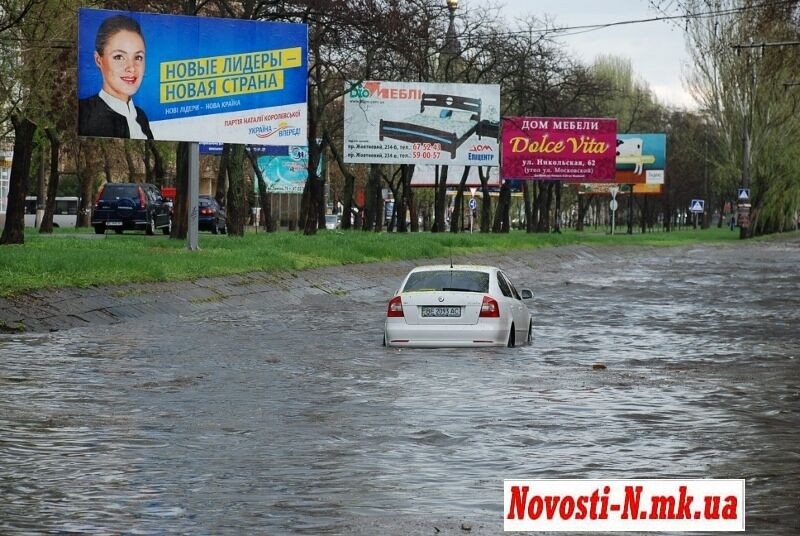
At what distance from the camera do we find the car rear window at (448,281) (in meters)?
19.9

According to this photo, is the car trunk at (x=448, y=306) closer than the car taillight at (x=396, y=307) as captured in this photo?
Yes

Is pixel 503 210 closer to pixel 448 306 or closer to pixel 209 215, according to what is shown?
pixel 209 215

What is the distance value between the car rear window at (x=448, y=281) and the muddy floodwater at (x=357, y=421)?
85cm

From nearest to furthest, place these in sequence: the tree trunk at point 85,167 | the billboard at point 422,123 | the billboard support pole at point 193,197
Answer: the billboard support pole at point 193,197, the billboard at point 422,123, the tree trunk at point 85,167

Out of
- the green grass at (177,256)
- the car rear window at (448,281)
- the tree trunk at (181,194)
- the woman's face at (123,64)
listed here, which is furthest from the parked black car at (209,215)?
the car rear window at (448,281)

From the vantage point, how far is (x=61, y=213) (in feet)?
336

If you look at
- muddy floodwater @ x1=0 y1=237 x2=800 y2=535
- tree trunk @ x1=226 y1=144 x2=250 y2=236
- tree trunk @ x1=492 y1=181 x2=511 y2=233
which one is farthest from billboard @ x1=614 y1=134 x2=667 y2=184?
muddy floodwater @ x1=0 y1=237 x2=800 y2=535

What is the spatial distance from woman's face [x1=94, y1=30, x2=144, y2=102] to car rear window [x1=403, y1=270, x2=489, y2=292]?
20.4 meters

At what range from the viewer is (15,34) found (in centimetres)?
4150

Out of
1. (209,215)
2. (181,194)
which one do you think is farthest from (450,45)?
(181,194)

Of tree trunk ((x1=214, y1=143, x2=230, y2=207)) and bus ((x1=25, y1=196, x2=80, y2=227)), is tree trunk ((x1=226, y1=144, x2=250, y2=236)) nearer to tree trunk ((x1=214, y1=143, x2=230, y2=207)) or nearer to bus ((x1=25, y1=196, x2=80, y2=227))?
tree trunk ((x1=214, y1=143, x2=230, y2=207))

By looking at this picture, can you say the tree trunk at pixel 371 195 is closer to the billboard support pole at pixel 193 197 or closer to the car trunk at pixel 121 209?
the car trunk at pixel 121 209

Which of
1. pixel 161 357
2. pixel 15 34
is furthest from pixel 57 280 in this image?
pixel 15 34

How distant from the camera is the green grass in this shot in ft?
87.9
